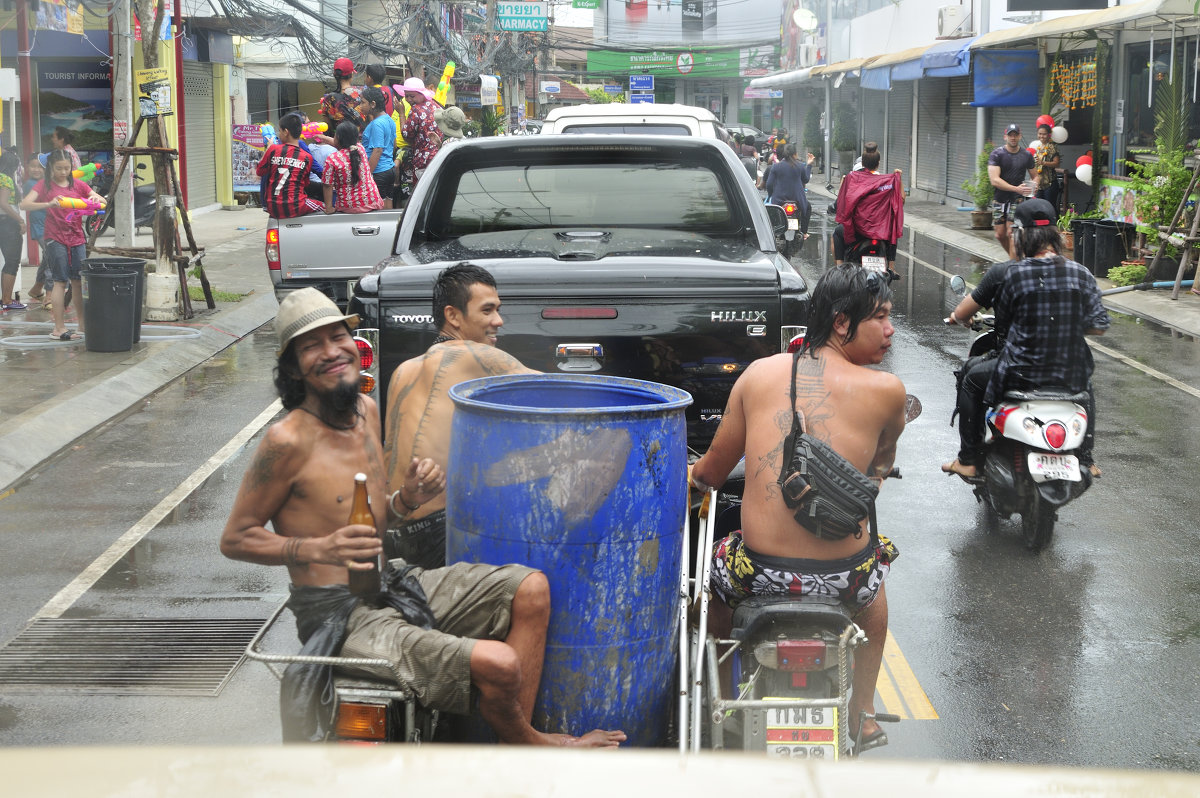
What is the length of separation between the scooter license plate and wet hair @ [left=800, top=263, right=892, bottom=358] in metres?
2.94

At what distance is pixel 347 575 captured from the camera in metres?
3.69

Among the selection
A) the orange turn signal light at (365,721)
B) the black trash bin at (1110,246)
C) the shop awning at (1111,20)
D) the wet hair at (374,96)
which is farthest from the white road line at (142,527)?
the black trash bin at (1110,246)

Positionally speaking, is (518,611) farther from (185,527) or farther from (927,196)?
(927,196)

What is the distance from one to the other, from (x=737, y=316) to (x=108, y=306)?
336 inches

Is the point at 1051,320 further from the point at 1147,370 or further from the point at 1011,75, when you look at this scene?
the point at 1011,75

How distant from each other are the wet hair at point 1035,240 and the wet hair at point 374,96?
38.9ft

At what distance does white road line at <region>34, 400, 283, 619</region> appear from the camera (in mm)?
6316

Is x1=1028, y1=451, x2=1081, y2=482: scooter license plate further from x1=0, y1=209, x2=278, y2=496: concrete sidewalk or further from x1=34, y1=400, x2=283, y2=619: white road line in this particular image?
x1=0, y1=209, x2=278, y2=496: concrete sidewalk

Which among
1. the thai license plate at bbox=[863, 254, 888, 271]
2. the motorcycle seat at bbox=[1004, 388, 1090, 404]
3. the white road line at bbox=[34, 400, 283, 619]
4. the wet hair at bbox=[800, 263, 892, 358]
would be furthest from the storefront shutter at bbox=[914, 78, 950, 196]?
the wet hair at bbox=[800, 263, 892, 358]

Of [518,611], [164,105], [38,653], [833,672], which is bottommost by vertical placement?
[38,653]

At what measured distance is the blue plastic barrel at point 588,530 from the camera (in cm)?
340

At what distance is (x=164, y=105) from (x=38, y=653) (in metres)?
9.25

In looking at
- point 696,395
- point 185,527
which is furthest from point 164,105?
point 696,395

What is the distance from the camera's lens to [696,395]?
5332 mm
